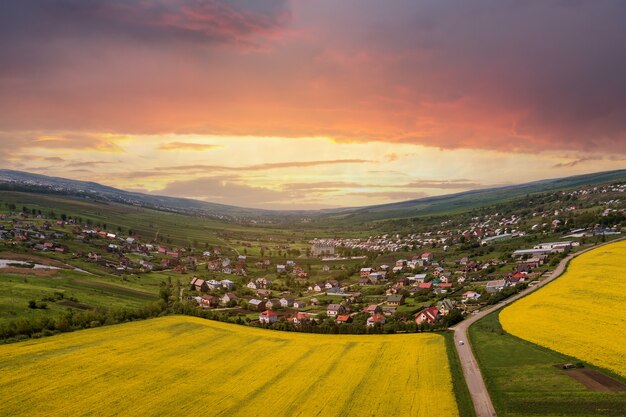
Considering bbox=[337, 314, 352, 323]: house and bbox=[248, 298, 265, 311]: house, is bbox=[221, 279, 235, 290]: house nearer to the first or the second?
bbox=[248, 298, 265, 311]: house

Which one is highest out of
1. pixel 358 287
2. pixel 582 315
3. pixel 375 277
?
pixel 582 315

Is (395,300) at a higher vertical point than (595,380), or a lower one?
lower

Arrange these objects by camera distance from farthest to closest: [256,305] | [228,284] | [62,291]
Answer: [228,284], [256,305], [62,291]

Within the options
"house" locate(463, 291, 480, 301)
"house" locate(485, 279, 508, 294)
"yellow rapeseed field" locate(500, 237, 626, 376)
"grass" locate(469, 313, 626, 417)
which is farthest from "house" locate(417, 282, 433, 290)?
"grass" locate(469, 313, 626, 417)

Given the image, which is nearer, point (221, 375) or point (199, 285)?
point (221, 375)

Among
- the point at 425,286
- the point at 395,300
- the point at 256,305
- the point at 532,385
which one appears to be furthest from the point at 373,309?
the point at 532,385

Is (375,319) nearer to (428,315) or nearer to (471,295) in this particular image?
(428,315)

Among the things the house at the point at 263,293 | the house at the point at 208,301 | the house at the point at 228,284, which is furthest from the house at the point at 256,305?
the house at the point at 228,284

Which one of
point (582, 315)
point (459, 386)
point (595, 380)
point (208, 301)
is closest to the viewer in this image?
point (595, 380)
